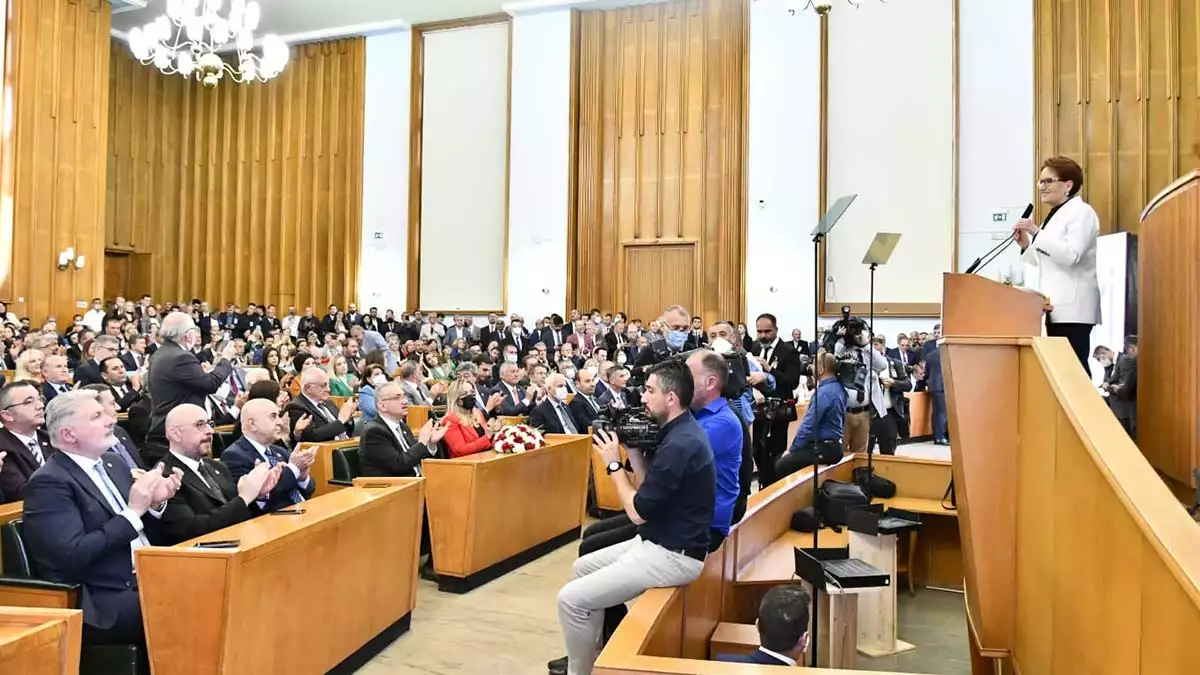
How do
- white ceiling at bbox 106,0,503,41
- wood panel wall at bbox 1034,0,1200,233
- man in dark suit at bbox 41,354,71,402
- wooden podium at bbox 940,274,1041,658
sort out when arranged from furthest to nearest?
white ceiling at bbox 106,0,503,41
wood panel wall at bbox 1034,0,1200,233
man in dark suit at bbox 41,354,71,402
wooden podium at bbox 940,274,1041,658

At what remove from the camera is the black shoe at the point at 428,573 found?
499cm

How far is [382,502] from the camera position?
3.79m

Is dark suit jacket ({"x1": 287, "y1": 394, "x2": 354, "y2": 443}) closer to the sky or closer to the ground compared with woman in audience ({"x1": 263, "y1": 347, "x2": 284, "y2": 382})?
closer to the ground

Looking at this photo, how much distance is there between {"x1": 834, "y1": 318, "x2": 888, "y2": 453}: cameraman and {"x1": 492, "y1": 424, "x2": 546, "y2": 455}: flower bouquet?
6.39 ft

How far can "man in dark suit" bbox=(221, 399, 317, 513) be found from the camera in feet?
12.2

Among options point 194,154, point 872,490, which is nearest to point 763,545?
point 872,490

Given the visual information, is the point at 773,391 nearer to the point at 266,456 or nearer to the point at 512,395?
the point at 512,395

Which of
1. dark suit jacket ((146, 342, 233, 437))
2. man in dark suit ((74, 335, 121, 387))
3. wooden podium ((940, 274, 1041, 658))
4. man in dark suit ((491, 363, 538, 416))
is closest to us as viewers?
wooden podium ((940, 274, 1041, 658))

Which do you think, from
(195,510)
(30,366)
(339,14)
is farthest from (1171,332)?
(339,14)

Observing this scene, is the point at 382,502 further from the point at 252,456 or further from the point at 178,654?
the point at 178,654

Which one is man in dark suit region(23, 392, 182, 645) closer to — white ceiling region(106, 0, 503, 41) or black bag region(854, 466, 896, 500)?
black bag region(854, 466, 896, 500)

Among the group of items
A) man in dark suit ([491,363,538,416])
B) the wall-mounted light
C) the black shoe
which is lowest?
the black shoe

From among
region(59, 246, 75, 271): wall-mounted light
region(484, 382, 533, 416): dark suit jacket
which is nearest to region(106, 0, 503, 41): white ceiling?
region(59, 246, 75, 271): wall-mounted light

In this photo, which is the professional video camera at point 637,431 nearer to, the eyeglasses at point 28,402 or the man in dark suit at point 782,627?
the man in dark suit at point 782,627
